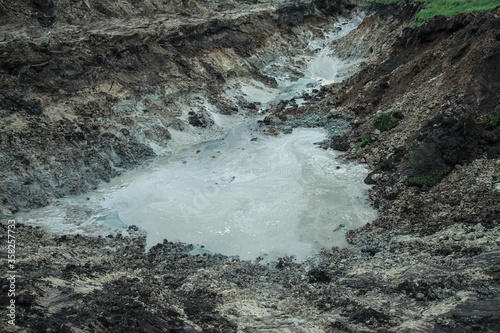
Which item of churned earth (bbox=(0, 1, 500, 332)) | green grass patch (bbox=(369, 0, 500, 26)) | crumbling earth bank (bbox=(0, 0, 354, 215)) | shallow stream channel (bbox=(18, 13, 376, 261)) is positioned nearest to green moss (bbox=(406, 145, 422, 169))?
churned earth (bbox=(0, 1, 500, 332))

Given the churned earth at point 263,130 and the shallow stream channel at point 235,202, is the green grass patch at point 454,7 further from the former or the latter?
the shallow stream channel at point 235,202

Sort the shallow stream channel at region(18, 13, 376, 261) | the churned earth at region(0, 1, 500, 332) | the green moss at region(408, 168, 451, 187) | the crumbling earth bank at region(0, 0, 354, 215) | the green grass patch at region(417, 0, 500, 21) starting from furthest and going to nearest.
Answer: the green grass patch at region(417, 0, 500, 21)
the crumbling earth bank at region(0, 0, 354, 215)
the shallow stream channel at region(18, 13, 376, 261)
the green moss at region(408, 168, 451, 187)
the churned earth at region(0, 1, 500, 332)

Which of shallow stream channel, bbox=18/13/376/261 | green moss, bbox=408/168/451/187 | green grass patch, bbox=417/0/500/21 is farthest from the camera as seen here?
green grass patch, bbox=417/0/500/21

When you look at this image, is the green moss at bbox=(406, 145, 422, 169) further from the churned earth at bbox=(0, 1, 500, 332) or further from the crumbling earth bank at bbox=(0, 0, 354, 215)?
the crumbling earth bank at bbox=(0, 0, 354, 215)

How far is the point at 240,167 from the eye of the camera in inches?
588

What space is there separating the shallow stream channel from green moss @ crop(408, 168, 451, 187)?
5.62 feet

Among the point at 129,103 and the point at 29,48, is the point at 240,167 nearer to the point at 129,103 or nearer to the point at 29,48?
the point at 129,103

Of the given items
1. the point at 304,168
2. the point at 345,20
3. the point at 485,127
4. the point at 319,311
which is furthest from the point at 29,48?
the point at 345,20

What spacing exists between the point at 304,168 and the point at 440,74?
7492mm

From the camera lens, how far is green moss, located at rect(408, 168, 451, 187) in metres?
10.3

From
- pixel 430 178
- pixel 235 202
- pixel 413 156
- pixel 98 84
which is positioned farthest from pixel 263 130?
pixel 430 178

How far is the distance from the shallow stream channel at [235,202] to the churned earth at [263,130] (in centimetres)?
65

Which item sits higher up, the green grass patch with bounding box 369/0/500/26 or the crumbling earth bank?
the green grass patch with bounding box 369/0/500/26

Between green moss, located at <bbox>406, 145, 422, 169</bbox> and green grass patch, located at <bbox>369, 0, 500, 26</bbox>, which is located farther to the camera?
green grass patch, located at <bbox>369, 0, 500, 26</bbox>
